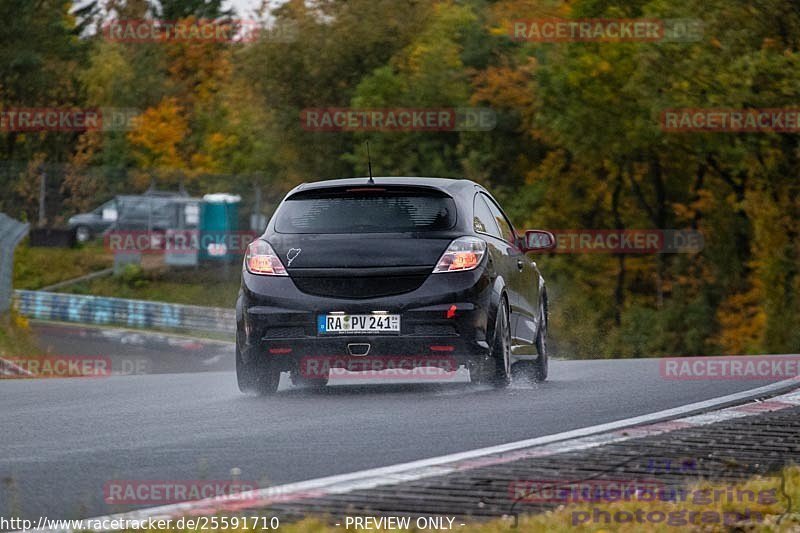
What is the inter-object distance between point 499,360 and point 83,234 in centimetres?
5427

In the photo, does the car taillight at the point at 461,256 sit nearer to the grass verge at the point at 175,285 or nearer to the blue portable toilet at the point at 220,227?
the grass verge at the point at 175,285

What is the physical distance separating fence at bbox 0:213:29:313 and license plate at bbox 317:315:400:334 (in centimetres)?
1805

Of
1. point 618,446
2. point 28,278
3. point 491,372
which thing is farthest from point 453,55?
point 618,446

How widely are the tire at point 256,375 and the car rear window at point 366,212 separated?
41.6 inches

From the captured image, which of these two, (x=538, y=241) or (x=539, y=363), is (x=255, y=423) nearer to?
(x=538, y=241)

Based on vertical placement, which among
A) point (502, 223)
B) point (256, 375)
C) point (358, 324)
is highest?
point (502, 223)

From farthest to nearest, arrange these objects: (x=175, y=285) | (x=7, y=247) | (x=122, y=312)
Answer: (x=175, y=285)
(x=122, y=312)
(x=7, y=247)

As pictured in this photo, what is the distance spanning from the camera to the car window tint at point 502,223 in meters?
14.4

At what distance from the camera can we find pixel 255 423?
35.0ft

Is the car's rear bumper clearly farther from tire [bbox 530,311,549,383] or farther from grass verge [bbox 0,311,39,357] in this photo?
grass verge [bbox 0,311,39,357]

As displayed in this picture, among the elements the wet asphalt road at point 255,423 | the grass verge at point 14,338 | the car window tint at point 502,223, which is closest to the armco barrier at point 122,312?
the grass verge at point 14,338

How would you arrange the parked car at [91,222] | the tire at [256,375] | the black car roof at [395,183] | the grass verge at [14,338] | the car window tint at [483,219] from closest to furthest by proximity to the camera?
the tire at [256,375], the black car roof at [395,183], the car window tint at [483,219], the grass verge at [14,338], the parked car at [91,222]

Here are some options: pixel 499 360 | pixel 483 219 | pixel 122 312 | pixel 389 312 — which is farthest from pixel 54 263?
pixel 389 312

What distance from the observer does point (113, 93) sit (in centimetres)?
9175
